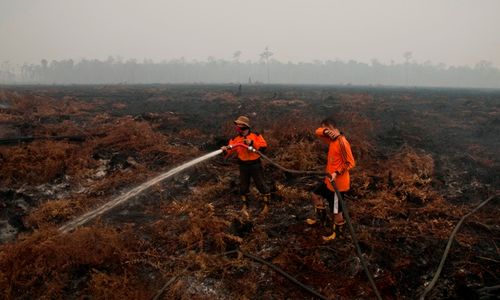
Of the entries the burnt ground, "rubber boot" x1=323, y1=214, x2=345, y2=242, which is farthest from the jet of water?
"rubber boot" x1=323, y1=214, x2=345, y2=242

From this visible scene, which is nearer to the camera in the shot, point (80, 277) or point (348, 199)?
point (80, 277)

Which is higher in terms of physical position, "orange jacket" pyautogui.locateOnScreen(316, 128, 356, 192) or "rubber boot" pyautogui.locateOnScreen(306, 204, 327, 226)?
"orange jacket" pyautogui.locateOnScreen(316, 128, 356, 192)

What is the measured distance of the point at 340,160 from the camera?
539 cm

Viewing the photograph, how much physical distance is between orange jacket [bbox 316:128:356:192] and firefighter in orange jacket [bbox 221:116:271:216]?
1367 millimetres

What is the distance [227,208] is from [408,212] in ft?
11.4

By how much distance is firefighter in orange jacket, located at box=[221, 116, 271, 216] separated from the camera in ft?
21.3

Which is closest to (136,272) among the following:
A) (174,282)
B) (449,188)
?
(174,282)

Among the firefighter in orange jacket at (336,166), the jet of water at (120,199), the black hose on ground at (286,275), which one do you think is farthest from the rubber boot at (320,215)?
A: the jet of water at (120,199)

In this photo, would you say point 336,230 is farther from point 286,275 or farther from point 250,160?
point 250,160

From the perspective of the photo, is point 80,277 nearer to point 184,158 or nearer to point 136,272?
point 136,272

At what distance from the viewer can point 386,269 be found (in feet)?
16.6

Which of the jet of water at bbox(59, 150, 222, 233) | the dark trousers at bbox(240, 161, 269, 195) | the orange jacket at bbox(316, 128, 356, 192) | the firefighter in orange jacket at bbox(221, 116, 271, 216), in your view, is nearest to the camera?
the orange jacket at bbox(316, 128, 356, 192)

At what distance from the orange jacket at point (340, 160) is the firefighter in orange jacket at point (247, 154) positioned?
4.48 ft

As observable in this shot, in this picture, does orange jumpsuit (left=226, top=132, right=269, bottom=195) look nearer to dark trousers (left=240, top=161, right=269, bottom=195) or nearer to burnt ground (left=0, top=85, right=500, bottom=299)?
dark trousers (left=240, top=161, right=269, bottom=195)
